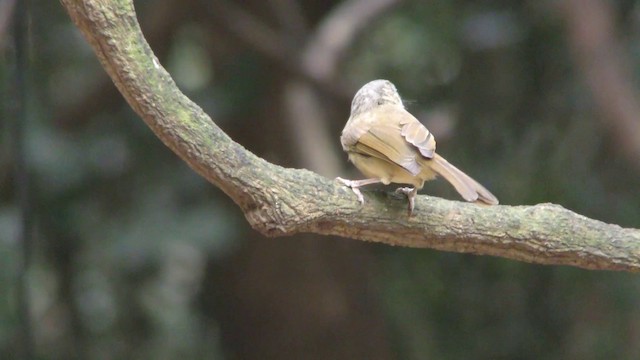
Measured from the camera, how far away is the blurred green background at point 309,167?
5.39 m

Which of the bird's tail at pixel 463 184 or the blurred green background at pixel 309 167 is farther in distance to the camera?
the blurred green background at pixel 309 167

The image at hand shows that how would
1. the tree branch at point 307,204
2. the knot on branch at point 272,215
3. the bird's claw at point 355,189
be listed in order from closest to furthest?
the tree branch at point 307,204
the knot on branch at point 272,215
the bird's claw at point 355,189

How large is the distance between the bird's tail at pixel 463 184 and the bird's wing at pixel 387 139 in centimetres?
7

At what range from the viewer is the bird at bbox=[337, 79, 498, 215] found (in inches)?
108

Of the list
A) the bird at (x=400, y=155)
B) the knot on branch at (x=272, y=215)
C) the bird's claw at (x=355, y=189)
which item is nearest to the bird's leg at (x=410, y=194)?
the bird at (x=400, y=155)

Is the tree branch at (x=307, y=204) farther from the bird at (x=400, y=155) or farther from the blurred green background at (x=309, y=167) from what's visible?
the blurred green background at (x=309, y=167)

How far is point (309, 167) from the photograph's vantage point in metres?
5.34

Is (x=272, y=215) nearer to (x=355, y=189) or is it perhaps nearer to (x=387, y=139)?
(x=355, y=189)

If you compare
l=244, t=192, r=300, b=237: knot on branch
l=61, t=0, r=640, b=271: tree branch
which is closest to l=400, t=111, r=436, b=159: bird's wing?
l=61, t=0, r=640, b=271: tree branch

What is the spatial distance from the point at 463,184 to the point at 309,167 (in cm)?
264

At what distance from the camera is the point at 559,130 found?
19.5 feet

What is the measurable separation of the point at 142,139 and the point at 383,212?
3145 mm

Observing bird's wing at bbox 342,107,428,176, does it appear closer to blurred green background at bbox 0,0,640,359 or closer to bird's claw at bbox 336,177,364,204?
bird's claw at bbox 336,177,364,204

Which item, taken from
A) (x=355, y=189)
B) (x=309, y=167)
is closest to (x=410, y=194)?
(x=355, y=189)
